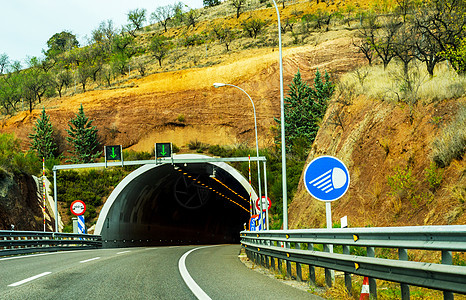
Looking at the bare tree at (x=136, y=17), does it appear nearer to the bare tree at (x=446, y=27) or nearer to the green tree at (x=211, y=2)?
the green tree at (x=211, y=2)

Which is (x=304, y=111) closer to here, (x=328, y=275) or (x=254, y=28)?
(x=254, y=28)

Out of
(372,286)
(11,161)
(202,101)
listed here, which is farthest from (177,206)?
(372,286)

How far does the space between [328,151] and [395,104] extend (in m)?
6.83

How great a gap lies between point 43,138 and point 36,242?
47176 mm

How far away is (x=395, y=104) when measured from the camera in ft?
64.1

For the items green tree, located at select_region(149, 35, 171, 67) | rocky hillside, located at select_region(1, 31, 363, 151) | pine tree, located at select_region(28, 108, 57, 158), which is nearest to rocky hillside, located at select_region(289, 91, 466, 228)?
rocky hillside, located at select_region(1, 31, 363, 151)

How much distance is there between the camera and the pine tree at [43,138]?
64.6m

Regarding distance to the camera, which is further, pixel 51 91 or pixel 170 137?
pixel 51 91

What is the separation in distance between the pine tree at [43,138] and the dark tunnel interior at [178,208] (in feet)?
68.3

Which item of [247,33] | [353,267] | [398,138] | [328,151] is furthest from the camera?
[247,33]

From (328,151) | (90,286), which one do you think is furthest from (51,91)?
(90,286)

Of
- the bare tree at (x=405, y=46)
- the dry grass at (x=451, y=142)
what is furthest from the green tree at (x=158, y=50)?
the dry grass at (x=451, y=142)

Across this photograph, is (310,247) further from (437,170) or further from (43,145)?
(43,145)

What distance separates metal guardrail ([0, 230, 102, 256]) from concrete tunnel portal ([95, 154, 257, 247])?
6.31 m
